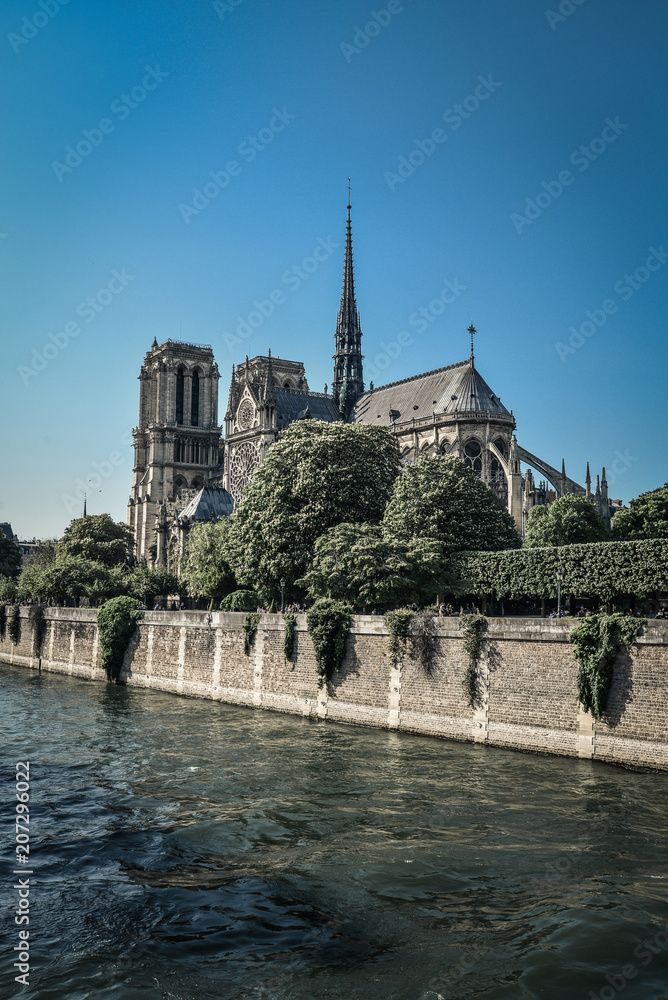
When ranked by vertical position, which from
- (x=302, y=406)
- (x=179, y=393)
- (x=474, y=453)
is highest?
(x=179, y=393)

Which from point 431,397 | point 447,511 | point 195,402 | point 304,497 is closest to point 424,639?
point 447,511

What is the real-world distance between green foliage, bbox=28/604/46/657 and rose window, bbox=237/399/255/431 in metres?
41.2

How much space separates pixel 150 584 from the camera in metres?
64.4

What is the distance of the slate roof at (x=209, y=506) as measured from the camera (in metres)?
78.9

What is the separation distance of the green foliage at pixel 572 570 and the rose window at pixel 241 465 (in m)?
59.5

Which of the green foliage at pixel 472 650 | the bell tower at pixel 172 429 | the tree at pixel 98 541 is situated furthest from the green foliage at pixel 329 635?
the bell tower at pixel 172 429

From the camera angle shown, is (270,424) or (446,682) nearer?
(446,682)

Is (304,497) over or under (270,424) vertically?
under

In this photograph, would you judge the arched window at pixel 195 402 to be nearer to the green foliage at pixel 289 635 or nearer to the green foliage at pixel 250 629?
the green foliage at pixel 250 629

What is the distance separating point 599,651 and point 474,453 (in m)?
55.9

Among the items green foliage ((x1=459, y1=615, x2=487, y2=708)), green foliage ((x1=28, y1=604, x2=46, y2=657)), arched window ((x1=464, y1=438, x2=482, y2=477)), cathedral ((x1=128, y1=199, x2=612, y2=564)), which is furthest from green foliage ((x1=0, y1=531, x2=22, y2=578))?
green foliage ((x1=459, y1=615, x2=487, y2=708))

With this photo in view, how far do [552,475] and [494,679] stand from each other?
5296 centimetres

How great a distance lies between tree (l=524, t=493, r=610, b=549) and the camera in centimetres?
5359

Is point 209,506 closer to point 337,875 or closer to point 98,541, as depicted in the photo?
point 98,541
